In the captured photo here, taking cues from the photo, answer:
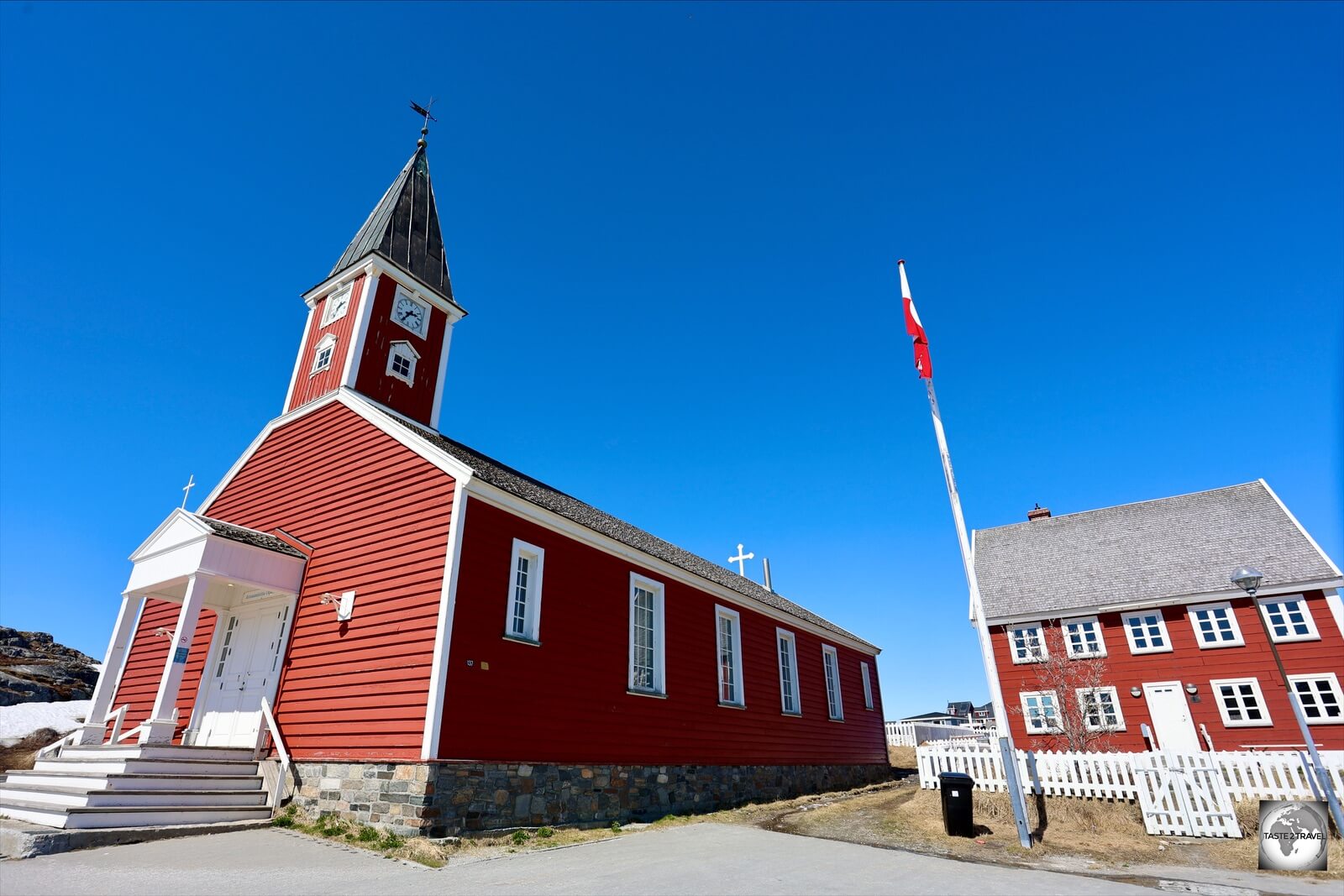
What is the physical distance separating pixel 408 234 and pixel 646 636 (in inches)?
483

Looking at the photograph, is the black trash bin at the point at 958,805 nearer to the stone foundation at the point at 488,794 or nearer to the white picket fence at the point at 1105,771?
the white picket fence at the point at 1105,771

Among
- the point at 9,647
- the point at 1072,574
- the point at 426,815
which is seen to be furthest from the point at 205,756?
the point at 1072,574

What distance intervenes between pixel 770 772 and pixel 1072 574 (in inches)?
640

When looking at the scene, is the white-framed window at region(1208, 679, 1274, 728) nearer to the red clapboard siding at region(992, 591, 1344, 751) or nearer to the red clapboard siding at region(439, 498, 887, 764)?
the red clapboard siding at region(992, 591, 1344, 751)

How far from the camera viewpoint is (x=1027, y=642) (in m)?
25.3

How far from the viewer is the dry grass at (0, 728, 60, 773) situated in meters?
14.5

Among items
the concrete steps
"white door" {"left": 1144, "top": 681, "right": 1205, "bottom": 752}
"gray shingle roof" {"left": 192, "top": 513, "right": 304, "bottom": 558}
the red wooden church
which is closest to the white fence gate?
the red wooden church

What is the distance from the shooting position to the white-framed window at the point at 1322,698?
781 inches

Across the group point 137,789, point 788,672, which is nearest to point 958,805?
point 788,672

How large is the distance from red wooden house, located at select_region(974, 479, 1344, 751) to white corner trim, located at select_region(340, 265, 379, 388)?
23.3m

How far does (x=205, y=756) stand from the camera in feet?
34.7

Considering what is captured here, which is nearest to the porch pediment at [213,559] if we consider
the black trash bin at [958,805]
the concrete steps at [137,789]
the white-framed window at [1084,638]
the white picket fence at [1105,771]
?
the concrete steps at [137,789]

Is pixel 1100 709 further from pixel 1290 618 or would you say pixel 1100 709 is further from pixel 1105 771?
→ pixel 1105 771

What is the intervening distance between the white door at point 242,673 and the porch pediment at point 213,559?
1.82ft
